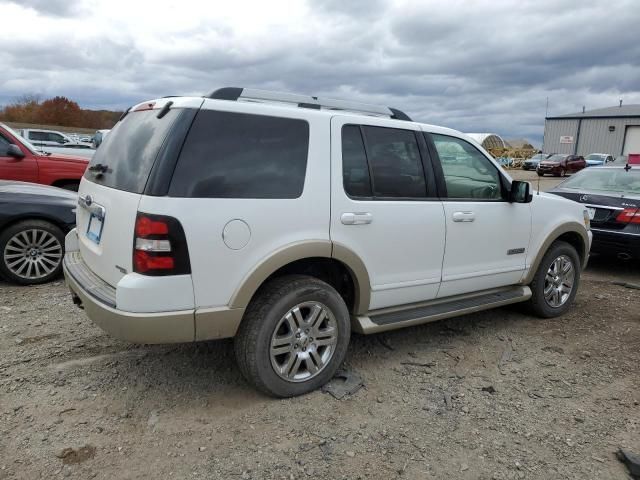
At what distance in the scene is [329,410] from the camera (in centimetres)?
320

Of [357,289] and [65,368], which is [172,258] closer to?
[357,289]

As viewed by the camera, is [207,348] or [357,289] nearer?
[357,289]

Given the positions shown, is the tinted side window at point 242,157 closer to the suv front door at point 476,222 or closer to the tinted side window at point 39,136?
the suv front door at point 476,222

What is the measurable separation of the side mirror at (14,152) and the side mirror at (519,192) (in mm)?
6559

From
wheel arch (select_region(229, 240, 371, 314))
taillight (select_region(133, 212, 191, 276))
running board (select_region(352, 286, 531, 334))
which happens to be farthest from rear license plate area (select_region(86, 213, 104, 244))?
running board (select_region(352, 286, 531, 334))

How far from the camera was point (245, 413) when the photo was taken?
3.12m

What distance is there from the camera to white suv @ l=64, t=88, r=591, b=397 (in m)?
2.76

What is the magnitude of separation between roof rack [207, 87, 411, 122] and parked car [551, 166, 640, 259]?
4.07 m

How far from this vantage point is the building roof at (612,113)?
49031mm

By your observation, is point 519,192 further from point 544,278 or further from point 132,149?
point 132,149

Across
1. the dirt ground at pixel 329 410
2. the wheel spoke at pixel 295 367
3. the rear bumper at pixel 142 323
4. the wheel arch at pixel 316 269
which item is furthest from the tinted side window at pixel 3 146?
the wheel spoke at pixel 295 367

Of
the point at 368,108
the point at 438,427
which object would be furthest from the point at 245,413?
the point at 368,108

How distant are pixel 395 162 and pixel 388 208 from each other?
395mm

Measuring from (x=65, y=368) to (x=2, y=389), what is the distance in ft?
1.32
